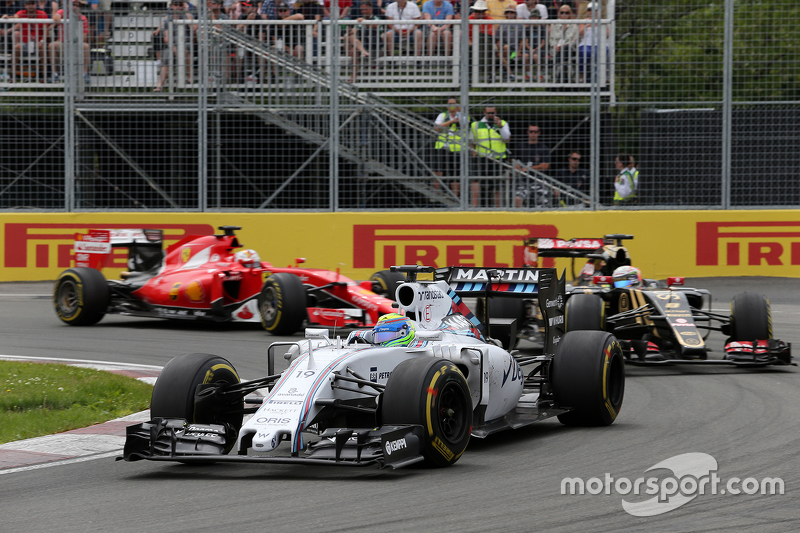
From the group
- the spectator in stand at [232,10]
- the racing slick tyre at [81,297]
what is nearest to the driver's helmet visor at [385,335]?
the racing slick tyre at [81,297]

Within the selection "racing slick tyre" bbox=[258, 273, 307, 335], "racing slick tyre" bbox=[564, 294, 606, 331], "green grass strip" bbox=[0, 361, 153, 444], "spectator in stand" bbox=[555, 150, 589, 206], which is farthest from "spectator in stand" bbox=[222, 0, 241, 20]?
"racing slick tyre" bbox=[564, 294, 606, 331]

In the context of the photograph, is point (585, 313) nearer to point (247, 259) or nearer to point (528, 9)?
point (247, 259)

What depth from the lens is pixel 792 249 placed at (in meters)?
18.8

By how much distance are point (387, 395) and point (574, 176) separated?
13.1 m

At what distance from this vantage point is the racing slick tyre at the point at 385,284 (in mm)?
14656

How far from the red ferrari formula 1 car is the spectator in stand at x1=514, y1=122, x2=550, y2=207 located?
15.3 feet

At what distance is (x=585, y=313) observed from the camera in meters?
11.2

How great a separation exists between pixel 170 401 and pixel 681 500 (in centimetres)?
→ 325

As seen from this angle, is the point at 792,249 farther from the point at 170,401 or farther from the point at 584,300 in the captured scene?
the point at 170,401

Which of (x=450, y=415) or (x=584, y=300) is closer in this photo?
(x=450, y=415)

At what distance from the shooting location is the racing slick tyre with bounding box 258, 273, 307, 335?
43.8 feet

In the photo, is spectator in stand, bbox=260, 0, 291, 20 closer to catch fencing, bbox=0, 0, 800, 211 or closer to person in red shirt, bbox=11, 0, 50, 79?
catch fencing, bbox=0, 0, 800, 211

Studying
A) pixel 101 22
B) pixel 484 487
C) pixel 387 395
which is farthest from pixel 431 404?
pixel 101 22

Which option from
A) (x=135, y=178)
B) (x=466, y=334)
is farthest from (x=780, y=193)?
(x=466, y=334)
